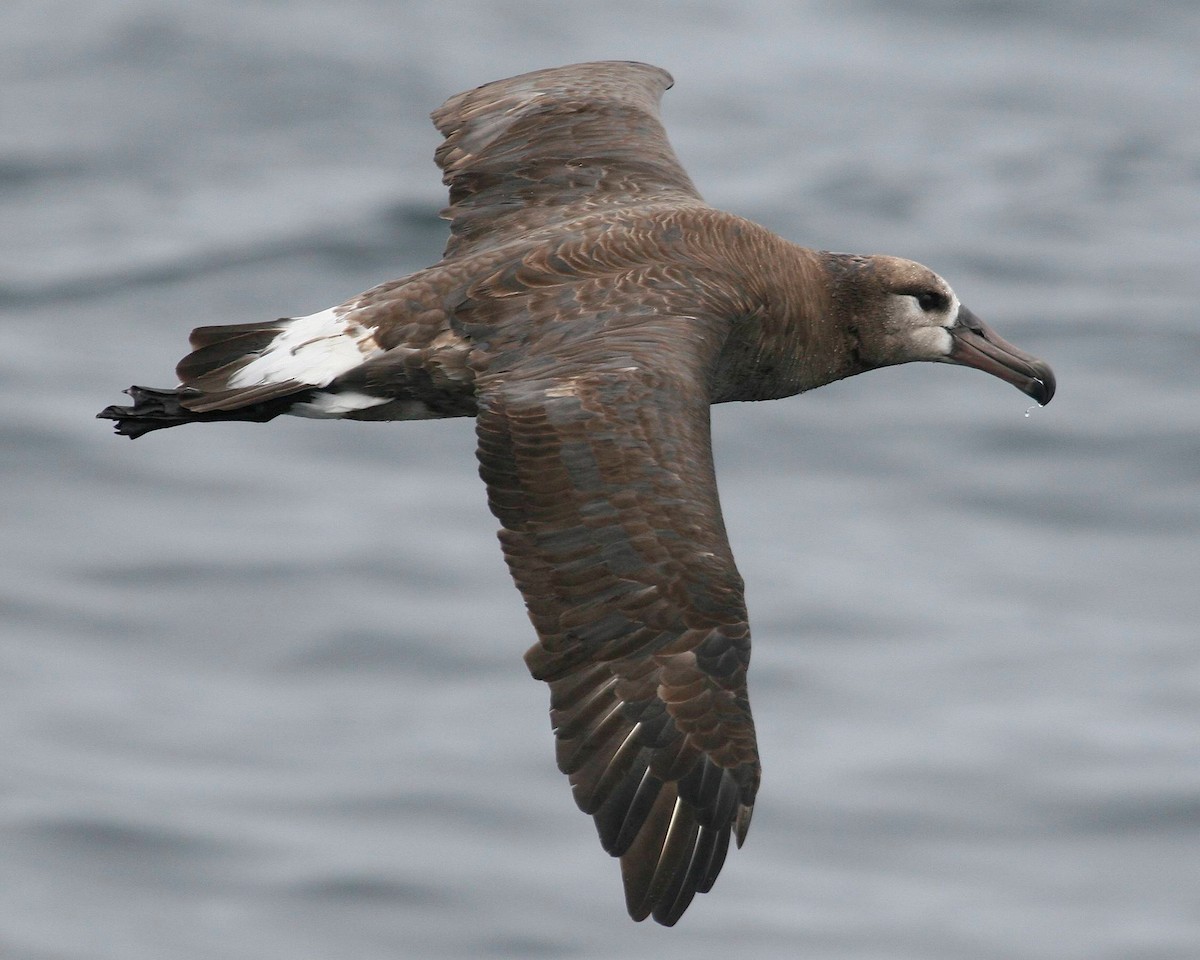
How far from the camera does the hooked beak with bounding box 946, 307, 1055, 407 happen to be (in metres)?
12.4

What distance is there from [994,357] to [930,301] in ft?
1.57

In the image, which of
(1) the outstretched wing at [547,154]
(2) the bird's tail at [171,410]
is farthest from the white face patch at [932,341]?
(2) the bird's tail at [171,410]

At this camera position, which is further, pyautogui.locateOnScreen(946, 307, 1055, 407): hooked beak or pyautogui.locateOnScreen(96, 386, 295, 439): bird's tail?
pyautogui.locateOnScreen(946, 307, 1055, 407): hooked beak

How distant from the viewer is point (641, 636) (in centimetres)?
953

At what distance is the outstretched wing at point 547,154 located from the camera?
12031 mm

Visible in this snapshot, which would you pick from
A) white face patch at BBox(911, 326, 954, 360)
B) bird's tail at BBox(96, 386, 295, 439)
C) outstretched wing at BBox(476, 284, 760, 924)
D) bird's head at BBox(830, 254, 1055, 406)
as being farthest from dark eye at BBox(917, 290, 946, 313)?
bird's tail at BBox(96, 386, 295, 439)

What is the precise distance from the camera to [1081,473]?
2203 cm

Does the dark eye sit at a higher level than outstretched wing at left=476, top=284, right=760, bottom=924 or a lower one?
higher

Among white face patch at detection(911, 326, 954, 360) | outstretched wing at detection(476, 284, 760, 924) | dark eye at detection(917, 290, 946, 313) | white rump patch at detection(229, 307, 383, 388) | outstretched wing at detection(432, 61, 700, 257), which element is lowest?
outstretched wing at detection(476, 284, 760, 924)

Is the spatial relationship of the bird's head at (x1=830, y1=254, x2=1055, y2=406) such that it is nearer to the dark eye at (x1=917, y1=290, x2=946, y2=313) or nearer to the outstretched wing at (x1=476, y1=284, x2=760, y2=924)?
the dark eye at (x1=917, y1=290, x2=946, y2=313)

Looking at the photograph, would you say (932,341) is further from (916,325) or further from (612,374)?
(612,374)

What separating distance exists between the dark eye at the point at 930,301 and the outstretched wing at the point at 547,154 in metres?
1.24

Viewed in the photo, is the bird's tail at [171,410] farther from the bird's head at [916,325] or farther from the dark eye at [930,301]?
the dark eye at [930,301]

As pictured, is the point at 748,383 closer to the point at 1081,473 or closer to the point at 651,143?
the point at 651,143
